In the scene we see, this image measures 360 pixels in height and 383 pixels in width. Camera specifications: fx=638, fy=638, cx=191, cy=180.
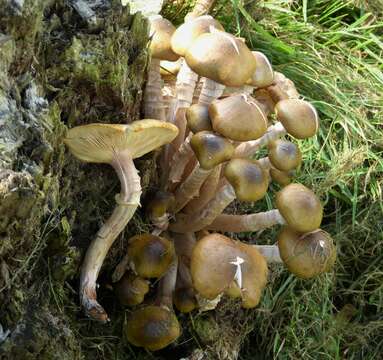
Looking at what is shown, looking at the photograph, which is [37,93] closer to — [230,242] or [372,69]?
[230,242]

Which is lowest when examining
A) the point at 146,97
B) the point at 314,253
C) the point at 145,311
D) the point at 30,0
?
the point at 145,311

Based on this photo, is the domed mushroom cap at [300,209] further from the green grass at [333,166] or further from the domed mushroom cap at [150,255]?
the green grass at [333,166]

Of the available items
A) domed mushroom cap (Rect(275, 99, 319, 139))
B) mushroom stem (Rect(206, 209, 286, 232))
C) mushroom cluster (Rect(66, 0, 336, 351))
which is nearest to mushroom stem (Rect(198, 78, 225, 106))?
mushroom cluster (Rect(66, 0, 336, 351))

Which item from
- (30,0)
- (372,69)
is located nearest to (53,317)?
(30,0)

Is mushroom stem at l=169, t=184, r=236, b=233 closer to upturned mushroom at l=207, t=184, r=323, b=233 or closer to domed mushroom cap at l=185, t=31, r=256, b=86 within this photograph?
upturned mushroom at l=207, t=184, r=323, b=233

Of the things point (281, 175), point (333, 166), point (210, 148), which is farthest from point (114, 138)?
point (333, 166)

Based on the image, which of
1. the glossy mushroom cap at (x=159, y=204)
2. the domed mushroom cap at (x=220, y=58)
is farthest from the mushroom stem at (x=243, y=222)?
the domed mushroom cap at (x=220, y=58)

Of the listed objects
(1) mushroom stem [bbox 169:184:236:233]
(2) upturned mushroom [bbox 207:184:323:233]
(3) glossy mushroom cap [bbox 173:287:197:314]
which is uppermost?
(2) upturned mushroom [bbox 207:184:323:233]
